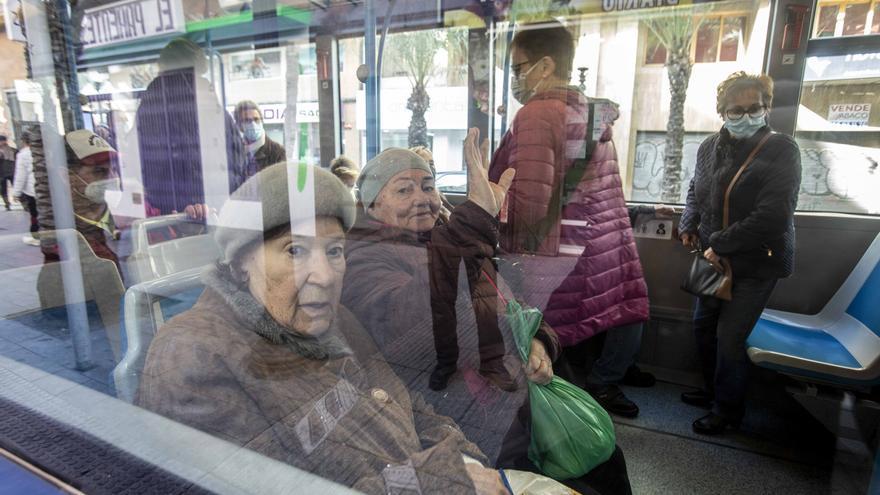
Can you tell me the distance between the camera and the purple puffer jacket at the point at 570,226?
2072mm

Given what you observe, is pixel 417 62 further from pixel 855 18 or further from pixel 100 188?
pixel 855 18

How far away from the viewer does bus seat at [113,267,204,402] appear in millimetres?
1171

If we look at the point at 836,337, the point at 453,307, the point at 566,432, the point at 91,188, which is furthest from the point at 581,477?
the point at 91,188

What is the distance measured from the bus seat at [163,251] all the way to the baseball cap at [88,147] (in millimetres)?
292

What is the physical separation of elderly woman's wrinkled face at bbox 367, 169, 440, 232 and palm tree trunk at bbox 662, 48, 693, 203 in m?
1.66

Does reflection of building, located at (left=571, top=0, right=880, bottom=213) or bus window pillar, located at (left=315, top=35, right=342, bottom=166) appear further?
bus window pillar, located at (left=315, top=35, right=342, bottom=166)

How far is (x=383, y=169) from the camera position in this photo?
6.42 feet

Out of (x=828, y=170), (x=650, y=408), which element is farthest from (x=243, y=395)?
(x=828, y=170)

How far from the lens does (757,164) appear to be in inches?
87.3

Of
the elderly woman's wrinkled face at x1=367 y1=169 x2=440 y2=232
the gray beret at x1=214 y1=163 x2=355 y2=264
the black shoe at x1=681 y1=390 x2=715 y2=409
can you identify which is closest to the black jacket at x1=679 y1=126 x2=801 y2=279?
the black shoe at x1=681 y1=390 x2=715 y2=409

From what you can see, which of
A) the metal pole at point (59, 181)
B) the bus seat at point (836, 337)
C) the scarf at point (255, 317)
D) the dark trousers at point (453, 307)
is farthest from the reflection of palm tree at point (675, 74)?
the metal pole at point (59, 181)

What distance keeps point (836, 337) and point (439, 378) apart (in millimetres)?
2216

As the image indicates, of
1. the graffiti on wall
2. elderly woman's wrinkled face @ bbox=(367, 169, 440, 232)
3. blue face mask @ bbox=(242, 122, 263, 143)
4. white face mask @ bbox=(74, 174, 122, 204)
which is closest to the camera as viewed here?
blue face mask @ bbox=(242, 122, 263, 143)

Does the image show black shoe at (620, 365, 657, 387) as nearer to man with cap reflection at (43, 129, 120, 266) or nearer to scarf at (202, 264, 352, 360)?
scarf at (202, 264, 352, 360)
